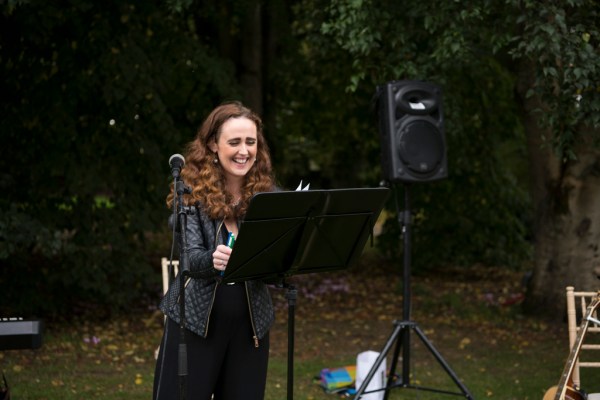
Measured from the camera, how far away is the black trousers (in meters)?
3.77

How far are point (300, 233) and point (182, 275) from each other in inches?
19.3

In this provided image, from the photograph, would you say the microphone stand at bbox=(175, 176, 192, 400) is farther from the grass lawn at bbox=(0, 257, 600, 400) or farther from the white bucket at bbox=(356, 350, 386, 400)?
the white bucket at bbox=(356, 350, 386, 400)

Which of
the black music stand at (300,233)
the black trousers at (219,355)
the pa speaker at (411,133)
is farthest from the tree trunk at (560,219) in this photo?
the black trousers at (219,355)

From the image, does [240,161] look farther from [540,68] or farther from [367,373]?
[540,68]

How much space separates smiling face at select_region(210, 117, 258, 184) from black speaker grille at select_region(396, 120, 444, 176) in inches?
110

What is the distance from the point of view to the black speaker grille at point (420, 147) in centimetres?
650

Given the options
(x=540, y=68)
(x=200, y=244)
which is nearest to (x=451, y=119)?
(x=540, y=68)

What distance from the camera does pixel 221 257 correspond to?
11.5ft

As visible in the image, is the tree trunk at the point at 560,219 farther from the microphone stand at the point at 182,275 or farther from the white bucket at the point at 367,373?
the microphone stand at the point at 182,275

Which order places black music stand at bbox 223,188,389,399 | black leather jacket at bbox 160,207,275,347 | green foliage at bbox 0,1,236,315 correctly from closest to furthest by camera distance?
black music stand at bbox 223,188,389,399 < black leather jacket at bbox 160,207,275,347 < green foliage at bbox 0,1,236,315

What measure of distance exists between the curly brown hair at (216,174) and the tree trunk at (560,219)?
5906 mm

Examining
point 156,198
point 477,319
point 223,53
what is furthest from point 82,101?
point 477,319

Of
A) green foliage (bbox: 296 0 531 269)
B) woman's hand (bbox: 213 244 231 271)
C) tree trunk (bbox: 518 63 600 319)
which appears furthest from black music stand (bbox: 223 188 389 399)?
tree trunk (bbox: 518 63 600 319)

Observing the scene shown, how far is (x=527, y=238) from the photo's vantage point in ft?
52.4
